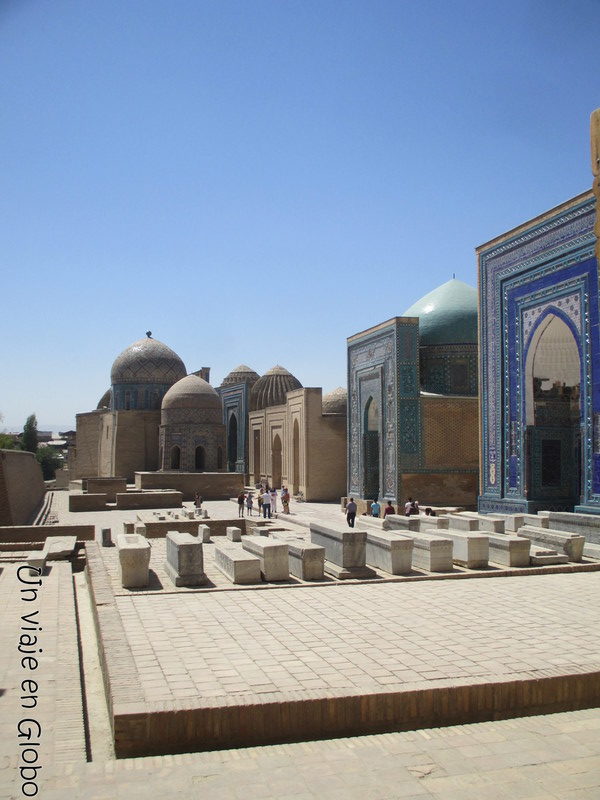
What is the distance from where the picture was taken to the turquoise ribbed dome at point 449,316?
22.2m

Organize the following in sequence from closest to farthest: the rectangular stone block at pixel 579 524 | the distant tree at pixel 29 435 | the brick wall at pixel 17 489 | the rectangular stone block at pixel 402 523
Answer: the rectangular stone block at pixel 579 524, the rectangular stone block at pixel 402 523, the brick wall at pixel 17 489, the distant tree at pixel 29 435

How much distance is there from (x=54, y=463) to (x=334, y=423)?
1319 inches

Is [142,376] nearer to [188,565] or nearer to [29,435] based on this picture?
[29,435]

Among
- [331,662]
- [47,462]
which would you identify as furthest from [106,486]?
[47,462]

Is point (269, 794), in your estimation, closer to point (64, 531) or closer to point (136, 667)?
point (136, 667)

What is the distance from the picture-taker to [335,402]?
28.1 meters

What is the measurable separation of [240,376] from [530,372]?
24118 millimetres

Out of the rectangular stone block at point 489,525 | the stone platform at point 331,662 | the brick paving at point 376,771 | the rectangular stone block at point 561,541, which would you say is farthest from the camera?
the rectangular stone block at point 489,525

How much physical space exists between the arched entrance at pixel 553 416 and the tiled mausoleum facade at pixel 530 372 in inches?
0.7

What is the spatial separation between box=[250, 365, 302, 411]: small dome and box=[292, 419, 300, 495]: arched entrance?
538 cm

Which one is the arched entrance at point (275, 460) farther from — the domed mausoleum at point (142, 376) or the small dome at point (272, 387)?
the domed mausoleum at point (142, 376)

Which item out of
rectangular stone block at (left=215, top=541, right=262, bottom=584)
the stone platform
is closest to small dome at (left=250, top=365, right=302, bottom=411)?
rectangular stone block at (left=215, top=541, right=262, bottom=584)

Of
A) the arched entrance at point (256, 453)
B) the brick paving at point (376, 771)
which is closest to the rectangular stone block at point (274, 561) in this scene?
the brick paving at point (376, 771)

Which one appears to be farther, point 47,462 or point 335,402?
point 47,462
